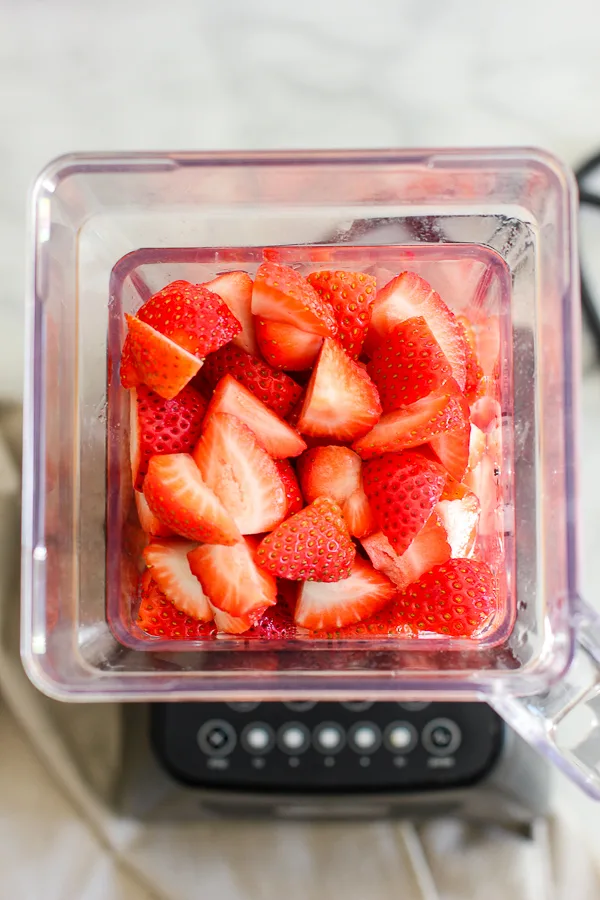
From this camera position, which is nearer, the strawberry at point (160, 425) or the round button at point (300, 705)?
the strawberry at point (160, 425)

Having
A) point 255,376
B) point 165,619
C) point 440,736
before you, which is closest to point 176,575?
point 165,619

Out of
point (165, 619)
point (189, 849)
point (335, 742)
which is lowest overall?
point (189, 849)

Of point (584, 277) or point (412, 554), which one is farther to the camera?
point (584, 277)

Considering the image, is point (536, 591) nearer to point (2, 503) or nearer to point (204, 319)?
point (204, 319)


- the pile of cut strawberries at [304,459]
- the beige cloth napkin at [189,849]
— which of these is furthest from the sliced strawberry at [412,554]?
the beige cloth napkin at [189,849]

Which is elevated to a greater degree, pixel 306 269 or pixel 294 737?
pixel 306 269

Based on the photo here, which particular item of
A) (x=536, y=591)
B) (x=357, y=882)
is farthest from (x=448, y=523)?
(x=357, y=882)

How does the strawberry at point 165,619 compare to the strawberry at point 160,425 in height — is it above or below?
below

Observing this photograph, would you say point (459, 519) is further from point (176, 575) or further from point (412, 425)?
point (176, 575)

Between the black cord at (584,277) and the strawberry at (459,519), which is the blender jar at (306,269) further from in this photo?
the black cord at (584,277)
